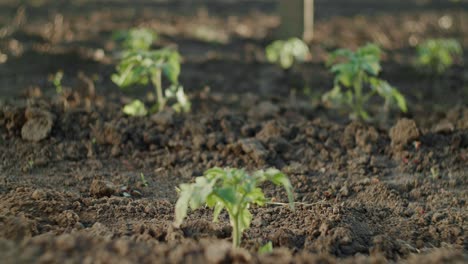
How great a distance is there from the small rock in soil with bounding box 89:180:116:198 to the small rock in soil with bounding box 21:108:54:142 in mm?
1015

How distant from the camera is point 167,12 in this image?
34.8ft

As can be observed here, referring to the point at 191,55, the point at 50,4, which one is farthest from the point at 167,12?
the point at 191,55

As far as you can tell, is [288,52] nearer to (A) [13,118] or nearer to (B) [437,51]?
(B) [437,51]

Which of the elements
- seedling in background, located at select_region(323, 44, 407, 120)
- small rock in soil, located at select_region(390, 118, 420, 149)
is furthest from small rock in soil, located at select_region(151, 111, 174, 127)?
small rock in soil, located at select_region(390, 118, 420, 149)

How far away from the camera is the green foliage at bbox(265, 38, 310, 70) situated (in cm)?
670

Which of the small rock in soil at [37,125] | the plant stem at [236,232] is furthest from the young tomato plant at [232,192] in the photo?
the small rock in soil at [37,125]

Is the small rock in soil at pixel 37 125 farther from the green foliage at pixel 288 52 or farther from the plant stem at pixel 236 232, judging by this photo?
the green foliage at pixel 288 52

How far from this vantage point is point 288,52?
676cm

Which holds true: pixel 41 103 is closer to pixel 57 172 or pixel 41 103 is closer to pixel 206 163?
pixel 57 172

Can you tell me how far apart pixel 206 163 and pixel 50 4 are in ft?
23.7

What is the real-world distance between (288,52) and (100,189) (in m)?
3.50

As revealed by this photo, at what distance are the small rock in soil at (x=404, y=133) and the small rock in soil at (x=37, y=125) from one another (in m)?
2.62

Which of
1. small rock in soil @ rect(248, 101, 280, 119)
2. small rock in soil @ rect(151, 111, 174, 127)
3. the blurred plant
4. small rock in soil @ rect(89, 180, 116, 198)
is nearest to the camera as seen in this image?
small rock in soil @ rect(89, 180, 116, 198)

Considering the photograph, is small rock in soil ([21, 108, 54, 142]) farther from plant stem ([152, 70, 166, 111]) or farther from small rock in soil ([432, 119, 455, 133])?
small rock in soil ([432, 119, 455, 133])
